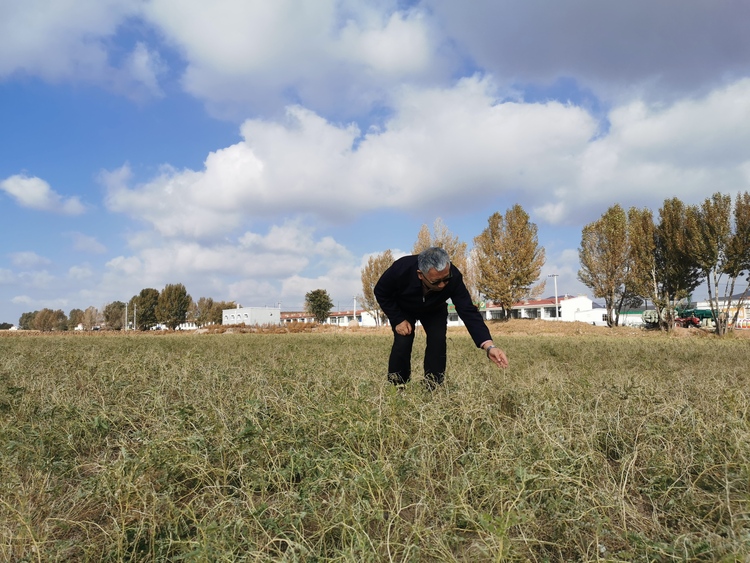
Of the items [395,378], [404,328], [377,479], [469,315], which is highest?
[469,315]

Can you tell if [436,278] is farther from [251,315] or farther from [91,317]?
[91,317]

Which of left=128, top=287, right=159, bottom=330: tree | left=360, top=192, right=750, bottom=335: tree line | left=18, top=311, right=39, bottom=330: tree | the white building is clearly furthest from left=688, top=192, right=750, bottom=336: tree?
left=18, top=311, right=39, bottom=330: tree

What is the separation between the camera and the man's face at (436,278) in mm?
4008

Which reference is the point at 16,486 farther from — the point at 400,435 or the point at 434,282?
the point at 434,282

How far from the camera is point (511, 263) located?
142 feet

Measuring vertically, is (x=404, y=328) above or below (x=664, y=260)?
below

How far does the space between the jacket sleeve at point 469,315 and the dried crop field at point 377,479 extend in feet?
1.63

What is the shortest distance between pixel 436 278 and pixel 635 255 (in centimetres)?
3714

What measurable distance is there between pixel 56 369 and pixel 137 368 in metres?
1.49

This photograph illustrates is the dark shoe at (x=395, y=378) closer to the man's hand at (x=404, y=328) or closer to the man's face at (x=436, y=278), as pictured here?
the man's hand at (x=404, y=328)

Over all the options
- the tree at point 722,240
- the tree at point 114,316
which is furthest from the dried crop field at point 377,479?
the tree at point 114,316

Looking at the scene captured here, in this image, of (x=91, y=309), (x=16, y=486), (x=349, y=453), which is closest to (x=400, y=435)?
(x=349, y=453)

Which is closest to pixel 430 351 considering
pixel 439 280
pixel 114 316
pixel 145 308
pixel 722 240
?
pixel 439 280

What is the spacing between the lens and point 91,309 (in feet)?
334
